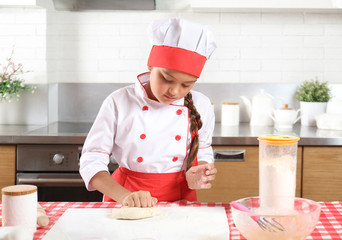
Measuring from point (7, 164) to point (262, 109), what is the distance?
5.46 feet

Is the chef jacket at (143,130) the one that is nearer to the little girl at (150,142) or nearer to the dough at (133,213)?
the little girl at (150,142)

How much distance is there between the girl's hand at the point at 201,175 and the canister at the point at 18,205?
557 mm

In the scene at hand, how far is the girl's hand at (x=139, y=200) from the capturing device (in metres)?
1.34

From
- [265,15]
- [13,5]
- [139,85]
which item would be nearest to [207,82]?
[265,15]

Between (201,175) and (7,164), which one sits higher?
(201,175)

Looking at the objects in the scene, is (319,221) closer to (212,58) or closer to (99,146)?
(99,146)

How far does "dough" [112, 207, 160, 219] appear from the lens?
4.22ft

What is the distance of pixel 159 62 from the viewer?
150 centimetres

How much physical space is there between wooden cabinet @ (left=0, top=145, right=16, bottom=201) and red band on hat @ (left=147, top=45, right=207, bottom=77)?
1.45 metres

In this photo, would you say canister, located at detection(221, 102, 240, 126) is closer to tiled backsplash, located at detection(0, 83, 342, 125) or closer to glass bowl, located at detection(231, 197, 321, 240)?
tiled backsplash, located at detection(0, 83, 342, 125)

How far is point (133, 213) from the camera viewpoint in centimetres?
129

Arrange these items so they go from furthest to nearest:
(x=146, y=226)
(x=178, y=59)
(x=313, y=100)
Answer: (x=313, y=100) < (x=178, y=59) < (x=146, y=226)

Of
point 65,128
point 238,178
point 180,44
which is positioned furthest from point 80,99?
point 180,44

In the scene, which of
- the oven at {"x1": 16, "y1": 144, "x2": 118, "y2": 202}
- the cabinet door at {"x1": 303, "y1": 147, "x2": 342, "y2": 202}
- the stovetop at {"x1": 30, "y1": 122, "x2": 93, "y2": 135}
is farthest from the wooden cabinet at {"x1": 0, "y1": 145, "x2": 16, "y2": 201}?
the cabinet door at {"x1": 303, "y1": 147, "x2": 342, "y2": 202}
